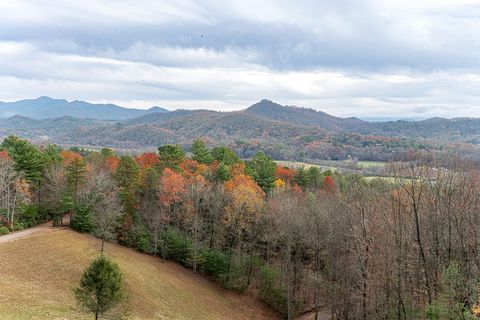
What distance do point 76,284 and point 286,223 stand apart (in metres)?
17.8

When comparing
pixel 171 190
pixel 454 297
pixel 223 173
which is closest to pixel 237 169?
pixel 223 173

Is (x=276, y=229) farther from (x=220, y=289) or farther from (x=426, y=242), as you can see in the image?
(x=426, y=242)

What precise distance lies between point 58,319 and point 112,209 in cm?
1740

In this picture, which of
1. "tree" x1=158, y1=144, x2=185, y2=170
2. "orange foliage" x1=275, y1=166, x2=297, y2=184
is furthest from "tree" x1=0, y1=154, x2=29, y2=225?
"orange foliage" x1=275, y1=166, x2=297, y2=184

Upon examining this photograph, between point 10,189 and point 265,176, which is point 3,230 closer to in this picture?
point 10,189

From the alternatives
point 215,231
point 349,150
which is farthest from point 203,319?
point 349,150

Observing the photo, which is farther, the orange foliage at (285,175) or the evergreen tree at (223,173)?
the orange foliage at (285,175)

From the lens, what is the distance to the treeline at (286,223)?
2723cm

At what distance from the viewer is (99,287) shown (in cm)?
2041

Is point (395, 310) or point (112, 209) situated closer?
point (395, 310)

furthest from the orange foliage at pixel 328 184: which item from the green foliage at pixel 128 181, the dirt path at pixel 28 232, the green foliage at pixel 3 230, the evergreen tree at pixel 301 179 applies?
the green foliage at pixel 3 230

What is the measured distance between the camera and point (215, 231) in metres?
45.4

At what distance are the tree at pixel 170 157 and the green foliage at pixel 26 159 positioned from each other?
1435cm

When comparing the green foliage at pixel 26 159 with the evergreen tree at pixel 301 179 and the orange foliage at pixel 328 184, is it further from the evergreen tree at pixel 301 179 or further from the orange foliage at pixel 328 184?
the orange foliage at pixel 328 184
